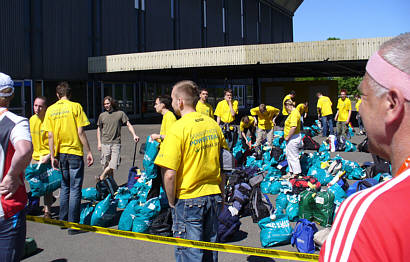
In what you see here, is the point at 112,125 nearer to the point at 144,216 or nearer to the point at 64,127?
the point at 64,127

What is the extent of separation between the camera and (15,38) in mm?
20719

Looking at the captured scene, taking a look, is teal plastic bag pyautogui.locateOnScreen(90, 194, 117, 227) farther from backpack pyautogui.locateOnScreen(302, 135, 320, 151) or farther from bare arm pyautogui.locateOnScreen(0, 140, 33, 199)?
backpack pyautogui.locateOnScreen(302, 135, 320, 151)

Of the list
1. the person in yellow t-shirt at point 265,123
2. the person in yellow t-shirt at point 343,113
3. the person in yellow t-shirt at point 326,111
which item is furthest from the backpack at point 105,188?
the person in yellow t-shirt at point 326,111

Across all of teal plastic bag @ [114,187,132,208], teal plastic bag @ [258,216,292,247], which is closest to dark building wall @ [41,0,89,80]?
teal plastic bag @ [114,187,132,208]

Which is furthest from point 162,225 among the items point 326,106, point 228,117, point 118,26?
point 118,26

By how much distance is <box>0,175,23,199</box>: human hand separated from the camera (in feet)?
9.16

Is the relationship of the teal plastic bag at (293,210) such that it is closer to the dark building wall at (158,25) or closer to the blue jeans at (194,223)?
the blue jeans at (194,223)

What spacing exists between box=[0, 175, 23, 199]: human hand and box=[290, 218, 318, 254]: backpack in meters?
3.64

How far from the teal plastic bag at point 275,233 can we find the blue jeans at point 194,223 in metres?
2.05

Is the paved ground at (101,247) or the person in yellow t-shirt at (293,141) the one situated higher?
the person in yellow t-shirt at (293,141)

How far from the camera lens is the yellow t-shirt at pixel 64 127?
19.5 feet

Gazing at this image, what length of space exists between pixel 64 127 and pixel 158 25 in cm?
2856

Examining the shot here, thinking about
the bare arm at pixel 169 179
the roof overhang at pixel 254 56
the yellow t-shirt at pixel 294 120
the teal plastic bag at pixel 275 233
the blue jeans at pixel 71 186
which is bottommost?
the teal plastic bag at pixel 275 233

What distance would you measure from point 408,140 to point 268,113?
36.6ft
